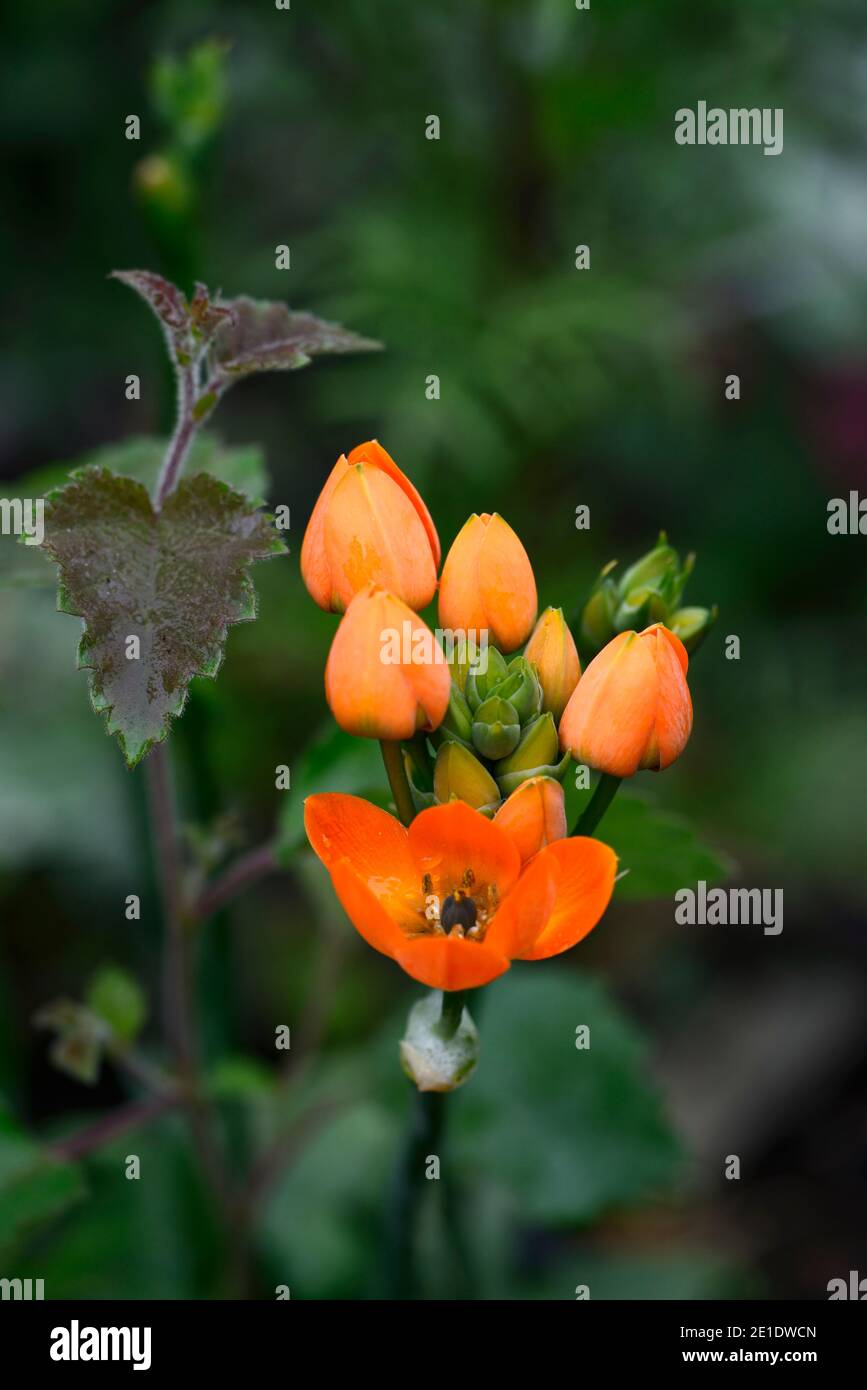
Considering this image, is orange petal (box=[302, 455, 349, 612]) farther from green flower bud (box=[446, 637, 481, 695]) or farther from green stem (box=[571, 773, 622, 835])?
green stem (box=[571, 773, 622, 835])

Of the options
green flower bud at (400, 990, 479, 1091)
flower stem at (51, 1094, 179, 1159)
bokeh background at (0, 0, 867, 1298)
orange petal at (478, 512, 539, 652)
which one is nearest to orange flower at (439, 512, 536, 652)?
orange petal at (478, 512, 539, 652)

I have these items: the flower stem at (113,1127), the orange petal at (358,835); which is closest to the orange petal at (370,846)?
the orange petal at (358,835)

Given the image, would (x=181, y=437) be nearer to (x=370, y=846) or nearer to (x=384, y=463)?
(x=384, y=463)

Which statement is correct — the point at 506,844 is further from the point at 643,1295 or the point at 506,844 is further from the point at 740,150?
the point at 740,150

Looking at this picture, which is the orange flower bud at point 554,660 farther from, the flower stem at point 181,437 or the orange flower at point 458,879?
the flower stem at point 181,437

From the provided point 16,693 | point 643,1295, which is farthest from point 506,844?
point 16,693

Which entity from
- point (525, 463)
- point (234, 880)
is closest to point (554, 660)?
point (234, 880)
